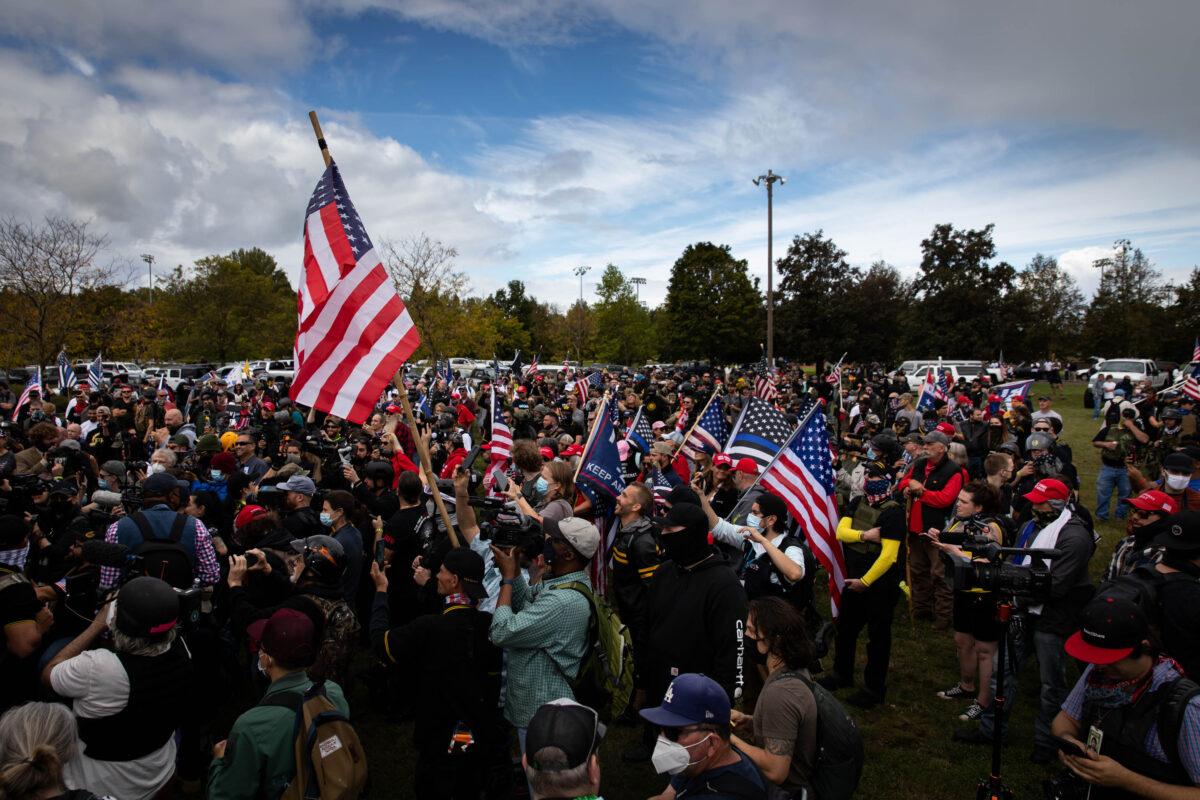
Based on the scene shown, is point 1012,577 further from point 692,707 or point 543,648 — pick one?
point 543,648

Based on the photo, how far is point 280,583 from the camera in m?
4.49

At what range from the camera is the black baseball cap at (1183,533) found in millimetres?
4121

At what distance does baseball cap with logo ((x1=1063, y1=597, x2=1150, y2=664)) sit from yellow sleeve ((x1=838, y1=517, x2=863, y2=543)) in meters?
2.82

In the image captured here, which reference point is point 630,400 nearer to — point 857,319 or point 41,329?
point 41,329

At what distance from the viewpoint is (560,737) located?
7.73 ft

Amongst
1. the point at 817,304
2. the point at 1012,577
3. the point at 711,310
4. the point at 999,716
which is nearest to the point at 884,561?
the point at 1012,577

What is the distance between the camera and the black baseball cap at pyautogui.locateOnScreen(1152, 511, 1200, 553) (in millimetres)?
4121

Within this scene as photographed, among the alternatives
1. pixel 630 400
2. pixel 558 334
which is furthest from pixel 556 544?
pixel 558 334

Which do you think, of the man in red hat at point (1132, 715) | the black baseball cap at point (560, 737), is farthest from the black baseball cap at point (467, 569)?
the man in red hat at point (1132, 715)

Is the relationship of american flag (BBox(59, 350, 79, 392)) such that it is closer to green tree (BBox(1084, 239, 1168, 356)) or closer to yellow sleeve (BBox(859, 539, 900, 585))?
yellow sleeve (BBox(859, 539, 900, 585))

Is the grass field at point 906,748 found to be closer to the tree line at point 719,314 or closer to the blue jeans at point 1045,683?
the blue jeans at point 1045,683

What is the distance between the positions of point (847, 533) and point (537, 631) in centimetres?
350

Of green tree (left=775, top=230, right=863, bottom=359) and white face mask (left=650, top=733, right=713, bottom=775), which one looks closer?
white face mask (left=650, top=733, right=713, bottom=775)

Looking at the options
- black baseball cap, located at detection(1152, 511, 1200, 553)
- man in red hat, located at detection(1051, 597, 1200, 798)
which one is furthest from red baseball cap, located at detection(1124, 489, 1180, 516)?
man in red hat, located at detection(1051, 597, 1200, 798)
